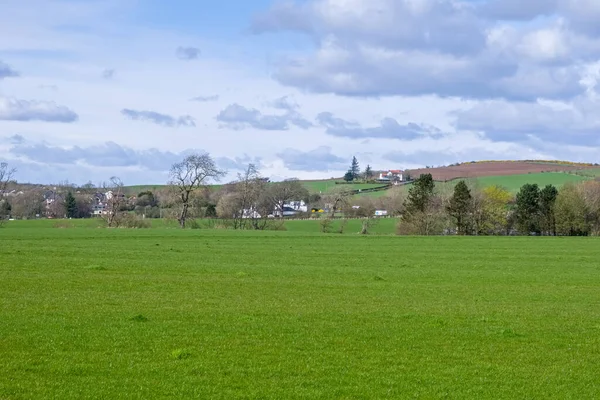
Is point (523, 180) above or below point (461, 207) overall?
above

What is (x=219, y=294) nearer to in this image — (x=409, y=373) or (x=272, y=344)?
(x=272, y=344)

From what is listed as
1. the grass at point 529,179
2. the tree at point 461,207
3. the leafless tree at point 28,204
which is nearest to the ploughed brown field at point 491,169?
the grass at point 529,179

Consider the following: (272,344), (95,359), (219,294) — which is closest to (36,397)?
(95,359)

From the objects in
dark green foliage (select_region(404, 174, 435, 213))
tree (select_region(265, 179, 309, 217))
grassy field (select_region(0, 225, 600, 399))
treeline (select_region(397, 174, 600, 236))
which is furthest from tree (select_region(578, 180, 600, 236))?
grassy field (select_region(0, 225, 600, 399))

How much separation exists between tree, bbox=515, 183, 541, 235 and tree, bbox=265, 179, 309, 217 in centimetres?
4742

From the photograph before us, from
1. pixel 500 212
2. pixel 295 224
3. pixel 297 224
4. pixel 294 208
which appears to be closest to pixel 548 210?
pixel 500 212

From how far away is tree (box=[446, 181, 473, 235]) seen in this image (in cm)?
12062

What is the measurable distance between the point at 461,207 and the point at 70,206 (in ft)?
276

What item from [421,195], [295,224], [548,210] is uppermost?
[421,195]

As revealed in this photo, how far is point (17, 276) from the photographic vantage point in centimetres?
3125

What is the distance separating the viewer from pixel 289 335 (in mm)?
18422

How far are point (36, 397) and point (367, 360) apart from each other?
22.2 ft

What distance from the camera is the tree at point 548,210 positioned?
124m

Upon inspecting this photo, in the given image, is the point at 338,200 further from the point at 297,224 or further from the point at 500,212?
the point at 500,212
